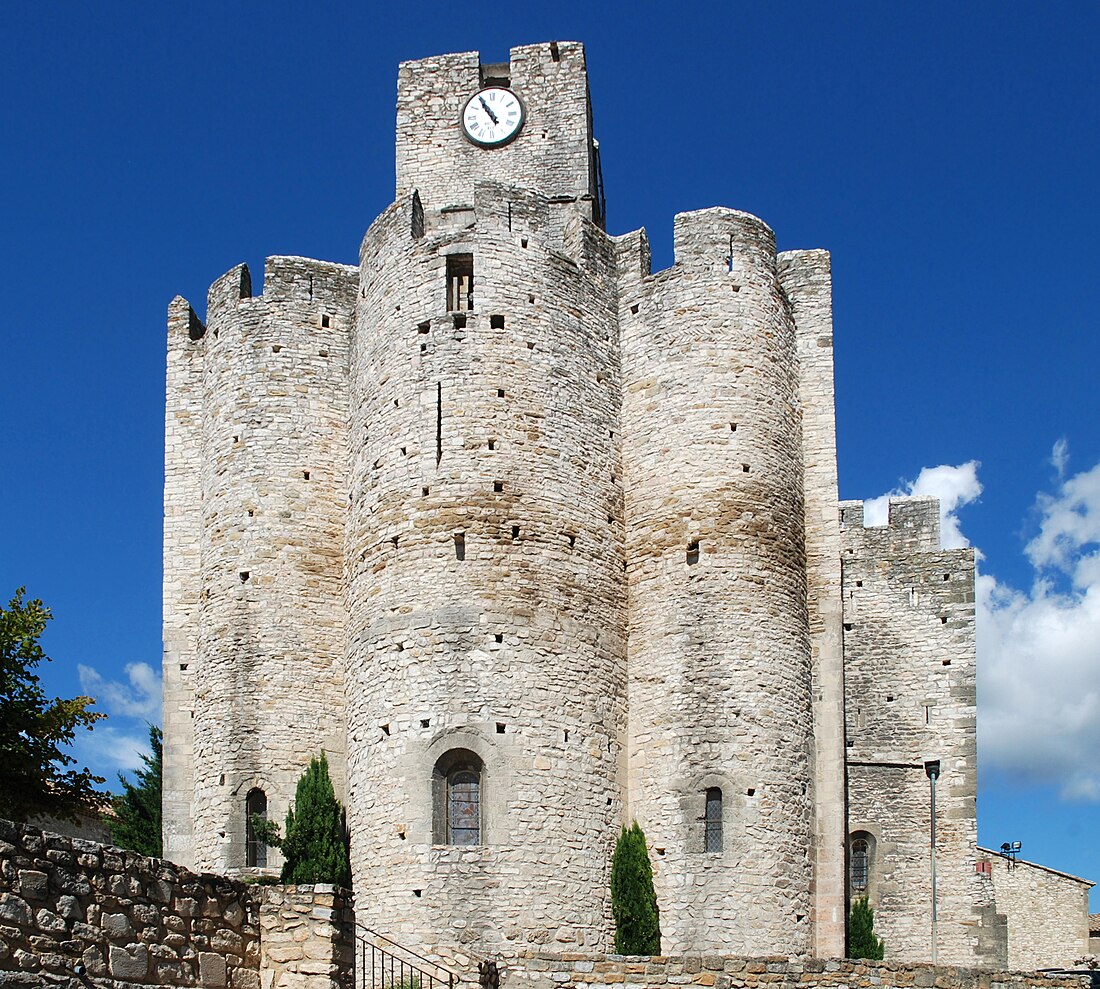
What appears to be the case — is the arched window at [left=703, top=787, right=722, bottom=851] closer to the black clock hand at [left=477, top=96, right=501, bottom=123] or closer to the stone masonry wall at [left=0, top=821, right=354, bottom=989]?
the stone masonry wall at [left=0, top=821, right=354, bottom=989]

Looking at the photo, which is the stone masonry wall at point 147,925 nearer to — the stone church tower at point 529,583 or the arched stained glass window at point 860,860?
the stone church tower at point 529,583

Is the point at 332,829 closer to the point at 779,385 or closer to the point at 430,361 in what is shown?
the point at 430,361

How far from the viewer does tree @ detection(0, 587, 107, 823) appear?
79.5 feet

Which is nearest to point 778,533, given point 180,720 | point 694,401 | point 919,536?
point 694,401

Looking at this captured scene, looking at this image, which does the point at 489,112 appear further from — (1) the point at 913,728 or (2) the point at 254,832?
(1) the point at 913,728

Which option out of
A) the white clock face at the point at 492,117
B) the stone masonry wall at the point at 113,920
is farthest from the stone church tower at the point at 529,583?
the stone masonry wall at the point at 113,920

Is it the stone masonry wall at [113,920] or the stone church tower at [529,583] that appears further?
the stone church tower at [529,583]

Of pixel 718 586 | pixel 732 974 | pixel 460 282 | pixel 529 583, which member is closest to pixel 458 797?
pixel 529 583

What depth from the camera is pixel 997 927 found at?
3212 centimetres

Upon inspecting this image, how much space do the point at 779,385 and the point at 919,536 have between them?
26.1 feet

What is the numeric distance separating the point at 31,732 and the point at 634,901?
1039cm

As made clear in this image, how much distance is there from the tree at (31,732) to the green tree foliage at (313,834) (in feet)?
11.6

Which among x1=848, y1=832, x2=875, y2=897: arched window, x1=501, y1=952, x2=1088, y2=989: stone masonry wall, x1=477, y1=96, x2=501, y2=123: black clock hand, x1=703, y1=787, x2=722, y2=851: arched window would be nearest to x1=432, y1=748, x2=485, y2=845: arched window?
x1=703, y1=787, x2=722, y2=851: arched window

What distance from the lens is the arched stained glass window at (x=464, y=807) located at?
25.6 metres
